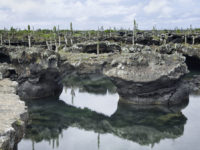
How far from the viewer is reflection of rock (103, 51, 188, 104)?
1401 inches

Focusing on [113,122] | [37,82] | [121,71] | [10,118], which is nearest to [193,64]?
[121,71]

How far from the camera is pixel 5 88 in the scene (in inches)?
971

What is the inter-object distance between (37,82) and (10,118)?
2373cm

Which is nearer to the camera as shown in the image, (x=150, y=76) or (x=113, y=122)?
A: (x=113, y=122)

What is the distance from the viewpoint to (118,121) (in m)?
33.1

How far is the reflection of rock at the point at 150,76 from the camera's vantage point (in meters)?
35.6

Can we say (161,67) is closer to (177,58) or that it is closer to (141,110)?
(177,58)

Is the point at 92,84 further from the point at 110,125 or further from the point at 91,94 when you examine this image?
the point at 110,125

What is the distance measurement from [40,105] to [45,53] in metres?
8.02

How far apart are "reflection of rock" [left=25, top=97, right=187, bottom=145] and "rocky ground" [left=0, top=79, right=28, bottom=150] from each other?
7.64m

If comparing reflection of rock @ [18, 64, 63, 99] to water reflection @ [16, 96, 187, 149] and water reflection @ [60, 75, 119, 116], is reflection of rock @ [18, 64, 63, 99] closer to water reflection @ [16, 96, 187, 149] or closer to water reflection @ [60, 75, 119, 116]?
water reflection @ [16, 96, 187, 149]

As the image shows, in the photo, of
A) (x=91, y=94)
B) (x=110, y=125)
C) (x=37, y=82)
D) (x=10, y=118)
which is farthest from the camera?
(x=91, y=94)

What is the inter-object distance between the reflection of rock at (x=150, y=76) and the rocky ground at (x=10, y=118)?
17122mm

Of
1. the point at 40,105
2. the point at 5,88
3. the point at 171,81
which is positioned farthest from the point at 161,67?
the point at 5,88
